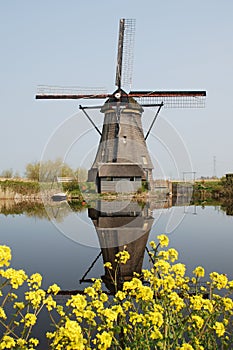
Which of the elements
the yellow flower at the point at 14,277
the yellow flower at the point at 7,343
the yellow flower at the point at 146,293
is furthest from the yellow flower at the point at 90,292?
the yellow flower at the point at 7,343

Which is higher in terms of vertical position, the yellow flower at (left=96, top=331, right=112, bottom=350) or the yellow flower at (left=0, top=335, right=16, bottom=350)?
the yellow flower at (left=96, top=331, right=112, bottom=350)

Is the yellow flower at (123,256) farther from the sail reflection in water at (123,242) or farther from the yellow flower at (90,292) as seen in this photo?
the sail reflection in water at (123,242)

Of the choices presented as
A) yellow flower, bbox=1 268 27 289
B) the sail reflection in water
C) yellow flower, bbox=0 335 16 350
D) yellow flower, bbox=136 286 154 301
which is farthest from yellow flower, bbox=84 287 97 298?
the sail reflection in water

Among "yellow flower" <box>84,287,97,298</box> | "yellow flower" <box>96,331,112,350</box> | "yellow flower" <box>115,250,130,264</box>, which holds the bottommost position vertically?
"yellow flower" <box>96,331,112,350</box>

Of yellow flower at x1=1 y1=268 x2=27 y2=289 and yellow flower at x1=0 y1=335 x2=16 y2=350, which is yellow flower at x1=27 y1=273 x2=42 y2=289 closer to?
yellow flower at x1=1 y1=268 x2=27 y2=289

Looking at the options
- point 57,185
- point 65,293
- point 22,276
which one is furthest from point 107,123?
point 22,276

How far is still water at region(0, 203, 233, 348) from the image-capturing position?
825 cm

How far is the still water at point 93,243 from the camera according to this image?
27.1 feet

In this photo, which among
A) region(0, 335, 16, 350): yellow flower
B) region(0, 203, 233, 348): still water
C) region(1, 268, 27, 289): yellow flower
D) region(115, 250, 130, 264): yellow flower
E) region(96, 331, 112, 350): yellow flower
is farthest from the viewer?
region(0, 203, 233, 348): still water

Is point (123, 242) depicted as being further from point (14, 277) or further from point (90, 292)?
point (14, 277)

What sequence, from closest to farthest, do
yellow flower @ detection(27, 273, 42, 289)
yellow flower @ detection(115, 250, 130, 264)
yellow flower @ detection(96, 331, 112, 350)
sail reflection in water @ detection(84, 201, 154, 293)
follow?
yellow flower @ detection(96, 331, 112, 350), yellow flower @ detection(27, 273, 42, 289), yellow flower @ detection(115, 250, 130, 264), sail reflection in water @ detection(84, 201, 154, 293)

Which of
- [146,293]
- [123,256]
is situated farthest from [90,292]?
[123,256]

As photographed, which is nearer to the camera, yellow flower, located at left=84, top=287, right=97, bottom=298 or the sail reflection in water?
yellow flower, located at left=84, top=287, right=97, bottom=298

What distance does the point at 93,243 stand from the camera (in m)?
12.0
